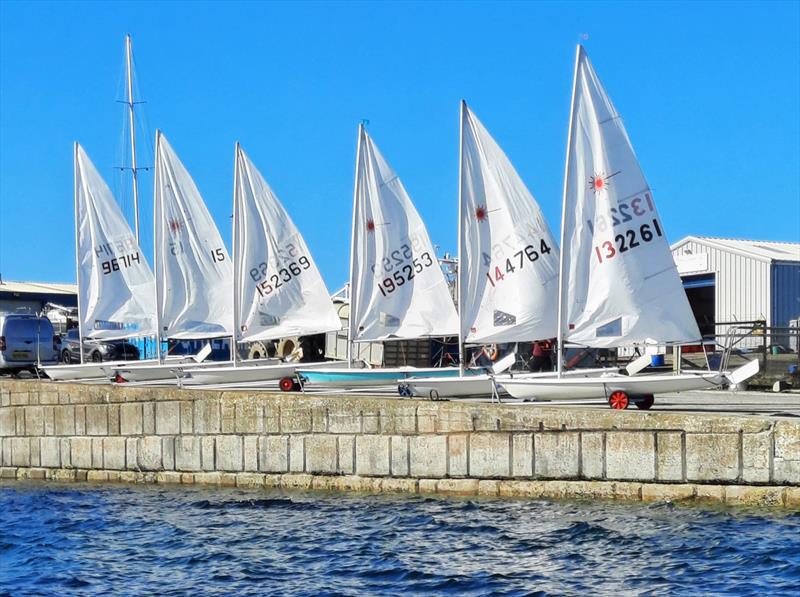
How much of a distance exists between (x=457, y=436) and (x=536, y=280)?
209 inches

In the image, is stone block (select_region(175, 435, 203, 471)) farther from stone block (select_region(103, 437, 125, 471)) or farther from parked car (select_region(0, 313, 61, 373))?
parked car (select_region(0, 313, 61, 373))

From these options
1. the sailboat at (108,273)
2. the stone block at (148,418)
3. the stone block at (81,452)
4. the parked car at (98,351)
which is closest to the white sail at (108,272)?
the sailboat at (108,273)

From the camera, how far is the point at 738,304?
1594 inches

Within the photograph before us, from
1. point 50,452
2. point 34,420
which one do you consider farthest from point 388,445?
point 34,420

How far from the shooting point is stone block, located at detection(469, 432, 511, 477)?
20.5 meters

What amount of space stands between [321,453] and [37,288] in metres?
43.1

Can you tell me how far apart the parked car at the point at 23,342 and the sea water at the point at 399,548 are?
590 inches

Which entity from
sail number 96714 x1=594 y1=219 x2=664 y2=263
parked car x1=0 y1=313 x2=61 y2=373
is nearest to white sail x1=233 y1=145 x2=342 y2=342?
parked car x1=0 y1=313 x2=61 y2=373

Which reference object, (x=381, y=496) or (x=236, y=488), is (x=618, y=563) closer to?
(x=381, y=496)

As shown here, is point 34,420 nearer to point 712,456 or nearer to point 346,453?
point 346,453

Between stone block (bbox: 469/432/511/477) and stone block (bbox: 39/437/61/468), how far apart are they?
1078 centimetres

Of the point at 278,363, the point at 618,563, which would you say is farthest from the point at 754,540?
the point at 278,363

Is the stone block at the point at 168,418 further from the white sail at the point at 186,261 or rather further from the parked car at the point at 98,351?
the parked car at the point at 98,351

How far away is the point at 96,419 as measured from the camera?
2634 cm
